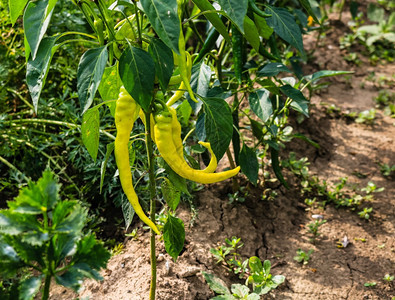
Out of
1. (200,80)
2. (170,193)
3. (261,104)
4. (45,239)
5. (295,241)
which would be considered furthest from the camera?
(295,241)

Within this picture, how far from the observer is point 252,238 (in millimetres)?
2295

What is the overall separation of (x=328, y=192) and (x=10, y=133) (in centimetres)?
174

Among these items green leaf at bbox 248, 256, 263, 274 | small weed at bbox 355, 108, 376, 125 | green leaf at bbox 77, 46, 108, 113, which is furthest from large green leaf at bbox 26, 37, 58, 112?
small weed at bbox 355, 108, 376, 125

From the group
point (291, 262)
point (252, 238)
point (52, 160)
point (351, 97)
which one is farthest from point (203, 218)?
point (351, 97)

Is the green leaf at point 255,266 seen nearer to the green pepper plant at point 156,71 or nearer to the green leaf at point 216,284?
the green leaf at point 216,284

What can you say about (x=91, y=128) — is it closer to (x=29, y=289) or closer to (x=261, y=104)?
(x=29, y=289)

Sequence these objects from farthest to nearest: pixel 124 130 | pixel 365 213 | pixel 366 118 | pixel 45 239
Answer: pixel 366 118 < pixel 365 213 < pixel 124 130 < pixel 45 239

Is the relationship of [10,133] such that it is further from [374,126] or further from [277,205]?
[374,126]

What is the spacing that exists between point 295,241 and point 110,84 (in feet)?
4.32

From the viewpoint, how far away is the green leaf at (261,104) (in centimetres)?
189

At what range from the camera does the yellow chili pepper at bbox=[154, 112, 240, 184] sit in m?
1.38

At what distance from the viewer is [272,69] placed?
1.98 metres

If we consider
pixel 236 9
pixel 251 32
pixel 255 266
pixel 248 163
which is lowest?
pixel 255 266

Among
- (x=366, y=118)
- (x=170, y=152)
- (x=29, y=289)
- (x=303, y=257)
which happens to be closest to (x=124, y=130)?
(x=170, y=152)
